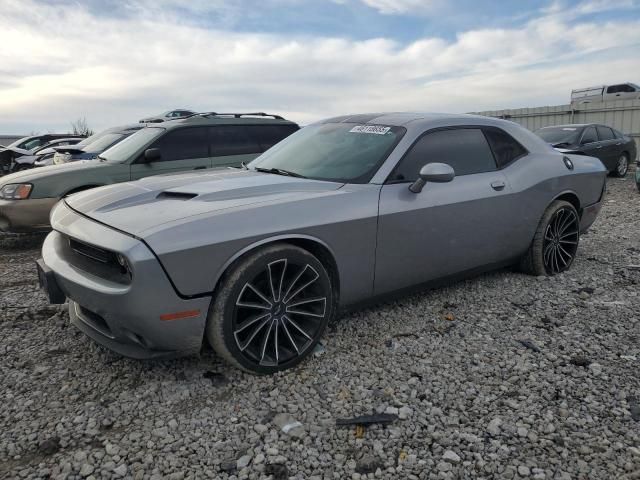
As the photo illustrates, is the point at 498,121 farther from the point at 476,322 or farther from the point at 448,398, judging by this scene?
the point at 448,398

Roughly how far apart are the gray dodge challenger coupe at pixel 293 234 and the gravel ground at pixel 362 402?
10.6 inches

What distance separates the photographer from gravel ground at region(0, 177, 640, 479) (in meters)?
2.20

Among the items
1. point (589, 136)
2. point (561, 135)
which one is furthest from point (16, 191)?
point (589, 136)

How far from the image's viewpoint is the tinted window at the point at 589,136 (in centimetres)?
1167

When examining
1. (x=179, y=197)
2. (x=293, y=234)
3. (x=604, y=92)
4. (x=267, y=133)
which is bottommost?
(x=293, y=234)

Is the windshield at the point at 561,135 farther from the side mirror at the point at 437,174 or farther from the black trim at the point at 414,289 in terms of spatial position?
the side mirror at the point at 437,174

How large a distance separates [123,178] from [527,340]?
5.22 meters

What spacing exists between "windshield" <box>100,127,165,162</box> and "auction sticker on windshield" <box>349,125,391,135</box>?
3.93 metres

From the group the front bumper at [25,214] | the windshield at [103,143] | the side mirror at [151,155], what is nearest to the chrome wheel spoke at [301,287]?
the front bumper at [25,214]

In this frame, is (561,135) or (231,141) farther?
(561,135)

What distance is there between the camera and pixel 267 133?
779 centimetres

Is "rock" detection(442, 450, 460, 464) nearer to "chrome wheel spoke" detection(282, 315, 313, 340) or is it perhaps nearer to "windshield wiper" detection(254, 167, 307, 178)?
"chrome wheel spoke" detection(282, 315, 313, 340)

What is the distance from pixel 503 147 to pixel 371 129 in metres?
1.28

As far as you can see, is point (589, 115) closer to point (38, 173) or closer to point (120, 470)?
point (38, 173)
